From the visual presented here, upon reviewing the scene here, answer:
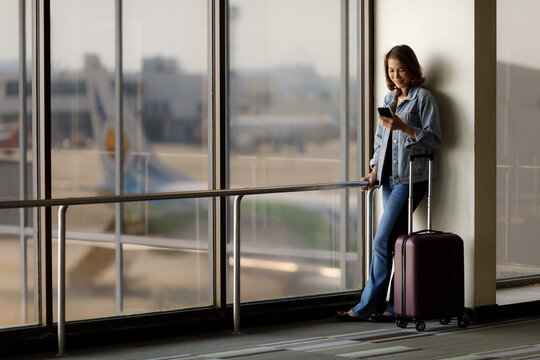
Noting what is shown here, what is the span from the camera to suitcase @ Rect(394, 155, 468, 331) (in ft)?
16.3

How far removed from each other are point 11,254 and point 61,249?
45cm

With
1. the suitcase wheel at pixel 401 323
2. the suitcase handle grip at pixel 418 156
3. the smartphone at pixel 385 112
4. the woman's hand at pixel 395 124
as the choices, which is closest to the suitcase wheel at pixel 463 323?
the suitcase wheel at pixel 401 323

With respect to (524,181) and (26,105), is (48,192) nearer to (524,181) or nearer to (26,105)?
(26,105)

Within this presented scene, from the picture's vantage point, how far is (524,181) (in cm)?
620

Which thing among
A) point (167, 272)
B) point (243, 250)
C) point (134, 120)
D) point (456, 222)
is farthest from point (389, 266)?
point (134, 120)

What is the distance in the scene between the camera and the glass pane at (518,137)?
20.0 feet

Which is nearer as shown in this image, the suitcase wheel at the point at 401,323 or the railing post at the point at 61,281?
the railing post at the point at 61,281

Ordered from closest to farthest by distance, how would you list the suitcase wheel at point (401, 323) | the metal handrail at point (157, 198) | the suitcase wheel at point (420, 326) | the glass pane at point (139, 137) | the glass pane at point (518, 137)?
the metal handrail at point (157, 198)
the glass pane at point (139, 137)
the suitcase wheel at point (420, 326)
the suitcase wheel at point (401, 323)
the glass pane at point (518, 137)

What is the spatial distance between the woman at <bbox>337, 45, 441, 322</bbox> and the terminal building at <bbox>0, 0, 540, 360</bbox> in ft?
0.51

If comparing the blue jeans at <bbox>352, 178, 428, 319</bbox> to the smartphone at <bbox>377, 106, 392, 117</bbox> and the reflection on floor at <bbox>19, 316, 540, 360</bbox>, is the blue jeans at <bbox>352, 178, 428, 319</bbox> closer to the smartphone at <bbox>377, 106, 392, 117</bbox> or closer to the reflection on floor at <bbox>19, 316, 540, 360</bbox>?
the reflection on floor at <bbox>19, 316, 540, 360</bbox>

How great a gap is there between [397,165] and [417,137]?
22 cm

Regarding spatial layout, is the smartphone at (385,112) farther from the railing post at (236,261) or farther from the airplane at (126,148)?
the airplane at (126,148)

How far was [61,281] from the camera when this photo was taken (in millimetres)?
4477

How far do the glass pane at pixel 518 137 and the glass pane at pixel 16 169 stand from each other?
2.95m
